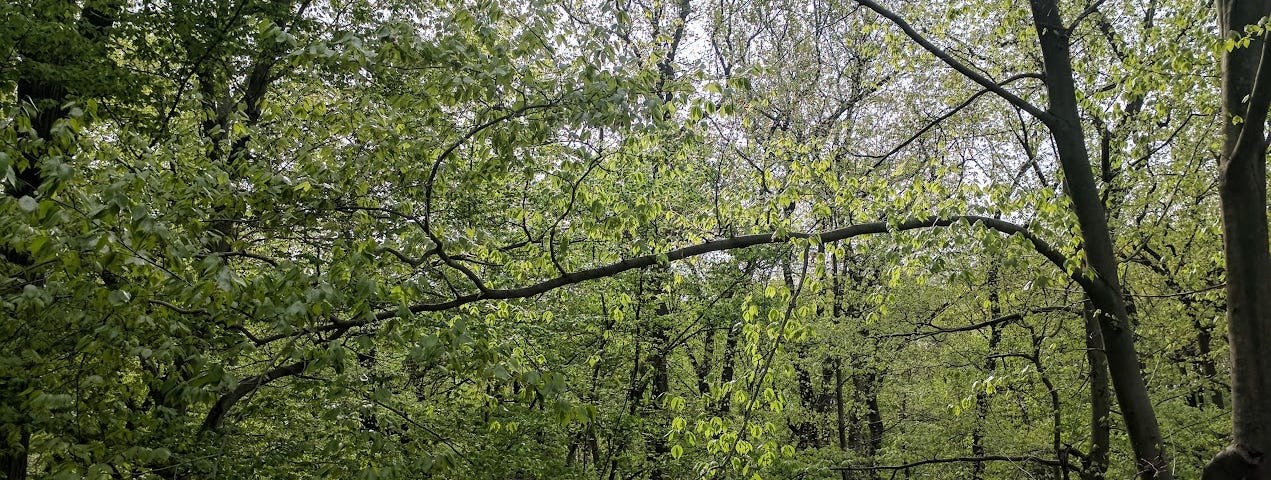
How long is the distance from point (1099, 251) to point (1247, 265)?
3.70 feet

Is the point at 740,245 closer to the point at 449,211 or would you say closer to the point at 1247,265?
the point at 1247,265

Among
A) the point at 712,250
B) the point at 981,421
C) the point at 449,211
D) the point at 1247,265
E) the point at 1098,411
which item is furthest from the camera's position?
the point at 981,421

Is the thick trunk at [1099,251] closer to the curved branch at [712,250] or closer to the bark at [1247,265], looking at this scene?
the curved branch at [712,250]

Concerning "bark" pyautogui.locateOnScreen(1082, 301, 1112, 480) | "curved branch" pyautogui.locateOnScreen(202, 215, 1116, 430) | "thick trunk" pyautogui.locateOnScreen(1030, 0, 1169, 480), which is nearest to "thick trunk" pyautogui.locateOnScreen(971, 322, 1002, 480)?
"bark" pyautogui.locateOnScreen(1082, 301, 1112, 480)

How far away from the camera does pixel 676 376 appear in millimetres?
16297

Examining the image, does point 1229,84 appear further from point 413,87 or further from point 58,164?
point 58,164

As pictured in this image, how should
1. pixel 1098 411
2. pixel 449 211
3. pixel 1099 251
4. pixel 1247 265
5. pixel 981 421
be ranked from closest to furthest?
pixel 1247 265 → pixel 1099 251 → pixel 449 211 → pixel 1098 411 → pixel 981 421

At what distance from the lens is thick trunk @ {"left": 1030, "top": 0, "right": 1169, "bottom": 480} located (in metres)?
5.21

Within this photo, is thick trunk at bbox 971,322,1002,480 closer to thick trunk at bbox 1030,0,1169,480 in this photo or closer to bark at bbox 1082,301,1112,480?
bark at bbox 1082,301,1112,480

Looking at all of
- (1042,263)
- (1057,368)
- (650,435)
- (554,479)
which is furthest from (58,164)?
(1057,368)

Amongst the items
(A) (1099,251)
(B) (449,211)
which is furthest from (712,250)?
(B) (449,211)

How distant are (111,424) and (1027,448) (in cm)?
1465

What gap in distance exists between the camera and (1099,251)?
17.4 feet

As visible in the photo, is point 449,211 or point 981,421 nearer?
point 449,211
